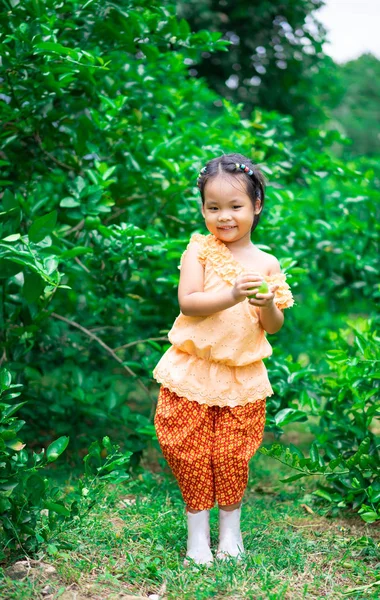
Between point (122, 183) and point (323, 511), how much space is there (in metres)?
1.87

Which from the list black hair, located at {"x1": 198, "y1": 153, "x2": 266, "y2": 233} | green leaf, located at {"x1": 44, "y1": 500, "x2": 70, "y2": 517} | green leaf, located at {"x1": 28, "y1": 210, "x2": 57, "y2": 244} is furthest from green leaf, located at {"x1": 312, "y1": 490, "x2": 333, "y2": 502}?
green leaf, located at {"x1": 28, "y1": 210, "x2": 57, "y2": 244}

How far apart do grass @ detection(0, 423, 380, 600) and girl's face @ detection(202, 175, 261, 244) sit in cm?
115

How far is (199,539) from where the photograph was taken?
2.43 m

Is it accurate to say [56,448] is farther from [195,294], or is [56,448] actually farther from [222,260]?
[222,260]

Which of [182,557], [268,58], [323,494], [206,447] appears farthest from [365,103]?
[182,557]

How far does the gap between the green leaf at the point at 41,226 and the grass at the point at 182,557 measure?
1046 mm

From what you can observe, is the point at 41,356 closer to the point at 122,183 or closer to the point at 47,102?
the point at 122,183

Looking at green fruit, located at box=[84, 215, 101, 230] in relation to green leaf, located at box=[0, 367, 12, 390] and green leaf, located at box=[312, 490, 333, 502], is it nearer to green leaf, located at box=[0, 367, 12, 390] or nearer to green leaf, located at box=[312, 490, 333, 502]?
green leaf, located at box=[0, 367, 12, 390]

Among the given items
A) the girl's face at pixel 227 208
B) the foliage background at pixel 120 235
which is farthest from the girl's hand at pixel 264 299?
the foliage background at pixel 120 235

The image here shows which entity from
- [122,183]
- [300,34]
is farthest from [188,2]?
[122,183]

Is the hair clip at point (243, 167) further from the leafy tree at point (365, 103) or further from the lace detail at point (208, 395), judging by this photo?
the leafy tree at point (365, 103)

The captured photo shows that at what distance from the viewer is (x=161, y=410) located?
250 centimetres

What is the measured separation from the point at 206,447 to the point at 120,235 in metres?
1.12

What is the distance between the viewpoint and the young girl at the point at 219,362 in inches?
92.6
